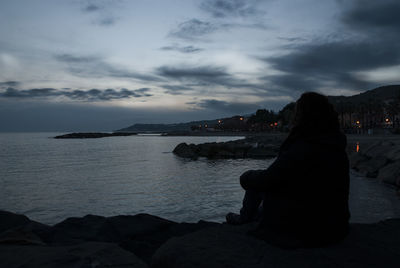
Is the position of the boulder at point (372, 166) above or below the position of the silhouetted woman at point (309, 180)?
below

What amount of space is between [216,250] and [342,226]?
47.2 inches

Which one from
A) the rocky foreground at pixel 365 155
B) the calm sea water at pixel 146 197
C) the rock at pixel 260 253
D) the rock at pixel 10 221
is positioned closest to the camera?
the rock at pixel 260 253

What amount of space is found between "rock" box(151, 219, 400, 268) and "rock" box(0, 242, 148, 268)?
49cm

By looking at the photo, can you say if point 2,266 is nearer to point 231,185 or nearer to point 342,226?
point 342,226

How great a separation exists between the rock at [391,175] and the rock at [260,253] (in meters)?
7.20

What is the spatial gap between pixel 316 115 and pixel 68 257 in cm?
279

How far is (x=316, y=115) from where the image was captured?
268 cm

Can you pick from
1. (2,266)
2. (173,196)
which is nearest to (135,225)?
(2,266)

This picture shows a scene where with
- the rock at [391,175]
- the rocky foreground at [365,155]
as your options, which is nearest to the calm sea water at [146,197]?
the rock at [391,175]

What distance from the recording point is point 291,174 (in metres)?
2.60

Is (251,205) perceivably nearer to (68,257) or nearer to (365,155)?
(68,257)

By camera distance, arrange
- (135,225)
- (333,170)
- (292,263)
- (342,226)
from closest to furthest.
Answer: (292,263) → (333,170) → (342,226) → (135,225)

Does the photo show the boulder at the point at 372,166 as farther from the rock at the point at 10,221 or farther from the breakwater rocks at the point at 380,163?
the rock at the point at 10,221

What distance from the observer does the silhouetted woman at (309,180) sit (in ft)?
8.55
